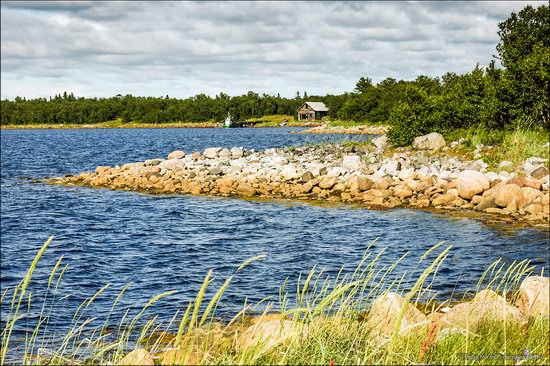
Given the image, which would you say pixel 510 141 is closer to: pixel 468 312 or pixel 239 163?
pixel 239 163

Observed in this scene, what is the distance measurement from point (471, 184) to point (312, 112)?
120390 millimetres

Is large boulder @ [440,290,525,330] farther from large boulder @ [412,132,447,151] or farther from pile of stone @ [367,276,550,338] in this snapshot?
large boulder @ [412,132,447,151]

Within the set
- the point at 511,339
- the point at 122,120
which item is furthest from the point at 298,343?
the point at 122,120

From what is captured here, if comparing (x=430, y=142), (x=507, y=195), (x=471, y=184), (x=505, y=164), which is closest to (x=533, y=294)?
(x=507, y=195)

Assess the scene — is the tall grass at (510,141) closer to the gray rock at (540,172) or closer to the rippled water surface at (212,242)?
the gray rock at (540,172)

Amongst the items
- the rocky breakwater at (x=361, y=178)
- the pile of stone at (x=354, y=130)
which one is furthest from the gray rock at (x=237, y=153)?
the pile of stone at (x=354, y=130)

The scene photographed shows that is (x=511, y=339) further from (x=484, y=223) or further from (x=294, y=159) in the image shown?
(x=294, y=159)

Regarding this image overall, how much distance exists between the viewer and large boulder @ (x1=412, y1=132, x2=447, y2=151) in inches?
1394

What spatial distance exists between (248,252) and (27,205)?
15.0m

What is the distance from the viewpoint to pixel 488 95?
120 ft

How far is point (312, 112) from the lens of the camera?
474 feet

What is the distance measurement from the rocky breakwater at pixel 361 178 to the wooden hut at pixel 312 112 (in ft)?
335

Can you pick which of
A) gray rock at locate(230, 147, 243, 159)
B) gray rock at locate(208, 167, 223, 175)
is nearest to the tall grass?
gray rock at locate(230, 147, 243, 159)

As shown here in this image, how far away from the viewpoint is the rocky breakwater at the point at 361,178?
24.4 m
